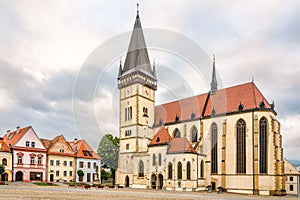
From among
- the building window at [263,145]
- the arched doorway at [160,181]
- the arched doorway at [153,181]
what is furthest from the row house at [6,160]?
the building window at [263,145]

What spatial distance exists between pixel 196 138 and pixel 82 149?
21021mm

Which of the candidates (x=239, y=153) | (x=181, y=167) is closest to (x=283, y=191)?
(x=239, y=153)

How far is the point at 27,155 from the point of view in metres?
46.2

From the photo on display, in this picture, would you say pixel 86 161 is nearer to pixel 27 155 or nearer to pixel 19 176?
pixel 27 155

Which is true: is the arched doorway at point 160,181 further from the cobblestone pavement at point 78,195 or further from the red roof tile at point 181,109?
the cobblestone pavement at point 78,195

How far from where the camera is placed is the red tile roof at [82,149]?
54331 millimetres

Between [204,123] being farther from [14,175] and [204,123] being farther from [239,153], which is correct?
[14,175]

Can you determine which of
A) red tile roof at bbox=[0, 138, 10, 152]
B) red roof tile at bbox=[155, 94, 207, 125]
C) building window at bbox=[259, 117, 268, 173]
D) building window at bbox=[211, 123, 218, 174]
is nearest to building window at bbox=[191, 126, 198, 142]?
red roof tile at bbox=[155, 94, 207, 125]

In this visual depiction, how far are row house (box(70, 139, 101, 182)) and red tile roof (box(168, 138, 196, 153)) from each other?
17.8 m

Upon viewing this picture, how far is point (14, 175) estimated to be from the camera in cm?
4419

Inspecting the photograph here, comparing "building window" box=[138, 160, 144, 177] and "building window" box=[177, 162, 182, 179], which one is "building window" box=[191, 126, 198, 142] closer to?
"building window" box=[177, 162, 182, 179]

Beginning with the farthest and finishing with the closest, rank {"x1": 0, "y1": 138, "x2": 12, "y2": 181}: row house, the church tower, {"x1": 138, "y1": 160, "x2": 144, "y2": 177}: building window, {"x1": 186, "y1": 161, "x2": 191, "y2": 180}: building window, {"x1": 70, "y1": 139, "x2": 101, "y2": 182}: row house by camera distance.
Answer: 1. {"x1": 70, "y1": 139, "x2": 101, "y2": 182}: row house
2. the church tower
3. {"x1": 138, "y1": 160, "x2": 144, "y2": 177}: building window
4. {"x1": 0, "y1": 138, "x2": 12, "y2": 181}: row house
5. {"x1": 186, "y1": 161, "x2": 191, "y2": 180}: building window

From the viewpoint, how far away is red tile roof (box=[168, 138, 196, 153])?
4169 centimetres

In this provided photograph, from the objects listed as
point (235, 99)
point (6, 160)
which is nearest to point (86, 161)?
point (6, 160)
